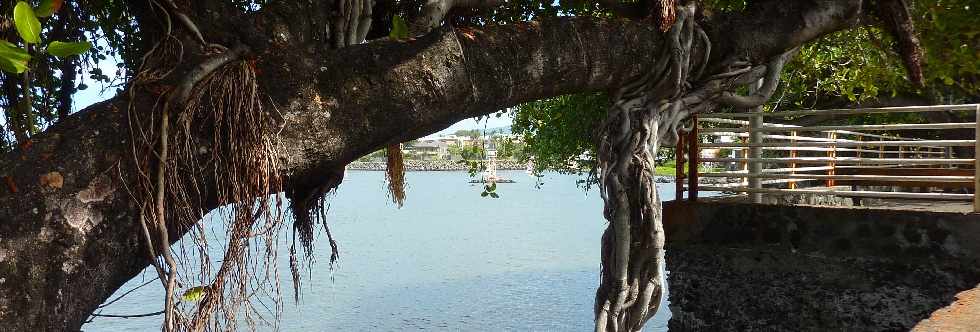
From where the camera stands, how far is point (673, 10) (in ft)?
14.5

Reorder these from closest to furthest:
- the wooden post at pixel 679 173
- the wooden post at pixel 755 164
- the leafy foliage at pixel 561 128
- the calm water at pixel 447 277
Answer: the wooden post at pixel 679 173, the wooden post at pixel 755 164, the leafy foliage at pixel 561 128, the calm water at pixel 447 277

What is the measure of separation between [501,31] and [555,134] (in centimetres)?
759

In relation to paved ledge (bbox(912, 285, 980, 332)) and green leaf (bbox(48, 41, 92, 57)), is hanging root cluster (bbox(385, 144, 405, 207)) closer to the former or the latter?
green leaf (bbox(48, 41, 92, 57))

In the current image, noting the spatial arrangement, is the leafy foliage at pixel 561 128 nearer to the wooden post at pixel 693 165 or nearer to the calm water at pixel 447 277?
the calm water at pixel 447 277

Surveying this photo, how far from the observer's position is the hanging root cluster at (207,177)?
2.90 metres

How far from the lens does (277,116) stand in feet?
10.3

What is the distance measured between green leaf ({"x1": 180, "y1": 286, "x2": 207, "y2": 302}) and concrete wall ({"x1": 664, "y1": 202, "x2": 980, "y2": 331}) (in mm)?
3653

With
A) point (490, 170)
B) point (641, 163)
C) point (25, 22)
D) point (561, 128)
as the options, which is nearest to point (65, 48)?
point (25, 22)

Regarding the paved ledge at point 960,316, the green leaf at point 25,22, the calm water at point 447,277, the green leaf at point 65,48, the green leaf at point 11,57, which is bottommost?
the calm water at point 447,277

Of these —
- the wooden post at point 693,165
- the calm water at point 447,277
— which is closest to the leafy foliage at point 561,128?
the calm water at point 447,277

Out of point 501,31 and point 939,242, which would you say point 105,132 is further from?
point 939,242

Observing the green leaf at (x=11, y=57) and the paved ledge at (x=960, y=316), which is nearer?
the green leaf at (x=11, y=57)

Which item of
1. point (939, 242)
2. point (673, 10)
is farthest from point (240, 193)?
point (939, 242)

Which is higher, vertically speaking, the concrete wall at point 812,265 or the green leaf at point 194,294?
the green leaf at point 194,294
